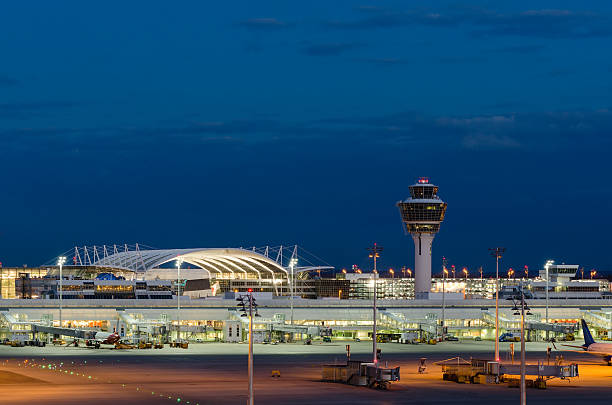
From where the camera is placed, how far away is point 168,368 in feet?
285

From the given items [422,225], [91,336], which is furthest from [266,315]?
[422,225]

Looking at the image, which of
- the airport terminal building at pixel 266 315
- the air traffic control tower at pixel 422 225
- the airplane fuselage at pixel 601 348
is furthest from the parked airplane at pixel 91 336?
the air traffic control tower at pixel 422 225

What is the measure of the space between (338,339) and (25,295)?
87306 millimetres

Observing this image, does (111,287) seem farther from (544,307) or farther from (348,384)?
(348,384)

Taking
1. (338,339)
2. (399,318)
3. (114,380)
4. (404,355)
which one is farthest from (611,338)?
(114,380)

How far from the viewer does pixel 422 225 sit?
179 m

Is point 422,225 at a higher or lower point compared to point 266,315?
higher

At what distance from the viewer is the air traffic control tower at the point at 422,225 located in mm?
178500

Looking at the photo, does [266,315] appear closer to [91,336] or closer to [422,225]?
[91,336]

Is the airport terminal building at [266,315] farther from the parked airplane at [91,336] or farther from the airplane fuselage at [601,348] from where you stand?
the airplane fuselage at [601,348]

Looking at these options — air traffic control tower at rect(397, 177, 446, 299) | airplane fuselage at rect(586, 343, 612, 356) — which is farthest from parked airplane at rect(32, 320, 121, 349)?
air traffic control tower at rect(397, 177, 446, 299)

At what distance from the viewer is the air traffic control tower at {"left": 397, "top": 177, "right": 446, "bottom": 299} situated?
178500 mm

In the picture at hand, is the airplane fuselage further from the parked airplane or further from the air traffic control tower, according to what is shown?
the air traffic control tower

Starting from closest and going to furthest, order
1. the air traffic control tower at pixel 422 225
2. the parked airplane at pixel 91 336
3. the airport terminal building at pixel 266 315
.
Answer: the parked airplane at pixel 91 336 → the airport terminal building at pixel 266 315 → the air traffic control tower at pixel 422 225
